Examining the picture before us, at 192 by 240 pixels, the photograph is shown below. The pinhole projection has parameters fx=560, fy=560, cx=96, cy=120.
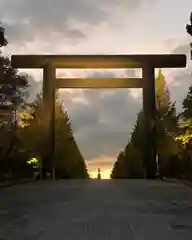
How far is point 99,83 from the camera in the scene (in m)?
38.3

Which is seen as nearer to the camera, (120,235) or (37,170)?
(120,235)

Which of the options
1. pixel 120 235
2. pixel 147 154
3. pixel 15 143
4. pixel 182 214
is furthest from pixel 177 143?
pixel 120 235

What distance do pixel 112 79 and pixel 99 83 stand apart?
958 mm

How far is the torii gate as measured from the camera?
124 feet

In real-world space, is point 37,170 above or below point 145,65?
below

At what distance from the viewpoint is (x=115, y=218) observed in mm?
11000

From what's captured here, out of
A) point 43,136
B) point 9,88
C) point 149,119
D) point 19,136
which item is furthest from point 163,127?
point 9,88

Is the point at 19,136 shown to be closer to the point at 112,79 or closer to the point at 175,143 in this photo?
the point at 112,79

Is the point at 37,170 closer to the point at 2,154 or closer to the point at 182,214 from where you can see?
the point at 2,154

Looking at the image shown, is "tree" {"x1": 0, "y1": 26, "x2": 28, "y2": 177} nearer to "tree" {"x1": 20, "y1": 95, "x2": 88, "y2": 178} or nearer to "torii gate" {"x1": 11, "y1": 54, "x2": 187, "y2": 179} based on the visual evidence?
"tree" {"x1": 20, "y1": 95, "x2": 88, "y2": 178}

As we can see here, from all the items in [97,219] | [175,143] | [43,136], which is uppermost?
[43,136]

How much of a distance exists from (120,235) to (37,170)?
32.8 m

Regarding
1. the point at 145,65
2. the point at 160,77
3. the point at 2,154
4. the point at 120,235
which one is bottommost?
the point at 120,235

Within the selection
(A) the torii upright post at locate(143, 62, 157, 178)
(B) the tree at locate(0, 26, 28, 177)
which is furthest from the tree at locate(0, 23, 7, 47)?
(A) the torii upright post at locate(143, 62, 157, 178)
